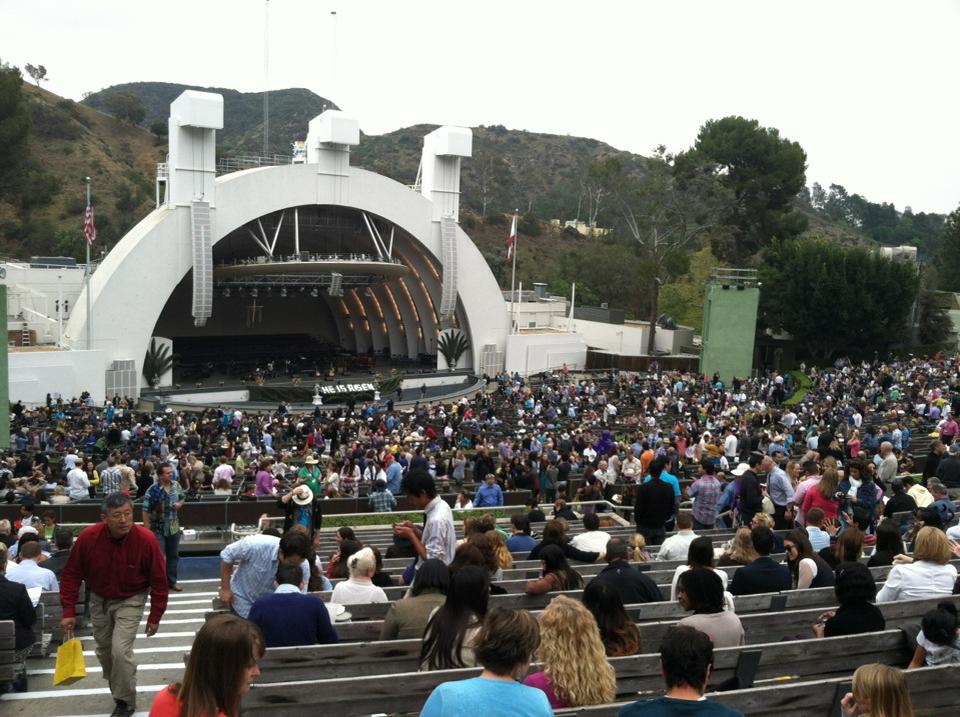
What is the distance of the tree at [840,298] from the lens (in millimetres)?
42781

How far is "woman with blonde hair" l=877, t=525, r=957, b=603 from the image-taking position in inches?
221

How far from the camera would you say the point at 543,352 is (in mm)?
43031

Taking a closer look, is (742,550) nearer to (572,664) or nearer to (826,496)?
(826,496)

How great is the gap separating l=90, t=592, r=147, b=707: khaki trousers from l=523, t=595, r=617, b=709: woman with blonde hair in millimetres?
2794

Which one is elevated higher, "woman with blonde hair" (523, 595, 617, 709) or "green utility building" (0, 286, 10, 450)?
"woman with blonde hair" (523, 595, 617, 709)

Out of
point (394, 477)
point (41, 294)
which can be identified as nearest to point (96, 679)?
point (394, 477)

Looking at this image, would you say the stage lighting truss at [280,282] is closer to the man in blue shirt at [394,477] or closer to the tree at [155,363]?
the tree at [155,363]

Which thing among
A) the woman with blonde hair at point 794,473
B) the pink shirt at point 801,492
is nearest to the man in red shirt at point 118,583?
the pink shirt at point 801,492

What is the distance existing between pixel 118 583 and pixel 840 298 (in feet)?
137

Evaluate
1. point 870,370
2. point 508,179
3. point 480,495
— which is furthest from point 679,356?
point 508,179

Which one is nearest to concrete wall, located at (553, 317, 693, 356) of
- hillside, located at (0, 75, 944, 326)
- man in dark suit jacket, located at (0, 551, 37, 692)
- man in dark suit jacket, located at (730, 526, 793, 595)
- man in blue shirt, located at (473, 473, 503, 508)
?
hillside, located at (0, 75, 944, 326)

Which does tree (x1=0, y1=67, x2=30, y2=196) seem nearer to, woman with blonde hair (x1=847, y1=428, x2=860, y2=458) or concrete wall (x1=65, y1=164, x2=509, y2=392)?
concrete wall (x1=65, y1=164, x2=509, y2=392)

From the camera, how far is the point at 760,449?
18406 mm

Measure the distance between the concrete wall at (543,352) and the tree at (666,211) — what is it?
9.05 meters
